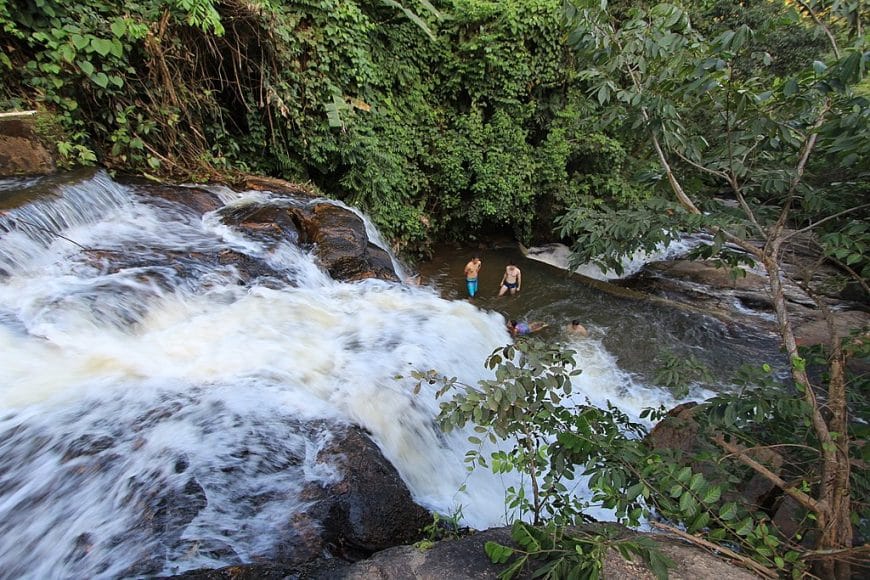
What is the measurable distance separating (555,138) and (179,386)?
888 centimetres

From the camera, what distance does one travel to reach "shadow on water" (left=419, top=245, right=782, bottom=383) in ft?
22.6

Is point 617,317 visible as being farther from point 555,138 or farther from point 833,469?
point 833,469

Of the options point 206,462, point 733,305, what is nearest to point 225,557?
point 206,462

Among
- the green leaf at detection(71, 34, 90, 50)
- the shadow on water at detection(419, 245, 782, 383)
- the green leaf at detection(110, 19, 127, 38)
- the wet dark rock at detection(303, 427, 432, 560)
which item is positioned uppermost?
the green leaf at detection(110, 19, 127, 38)

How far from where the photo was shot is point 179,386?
3375mm

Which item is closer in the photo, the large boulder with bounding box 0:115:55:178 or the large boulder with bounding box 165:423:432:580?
the large boulder with bounding box 165:423:432:580

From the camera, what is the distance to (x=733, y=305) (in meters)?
8.29

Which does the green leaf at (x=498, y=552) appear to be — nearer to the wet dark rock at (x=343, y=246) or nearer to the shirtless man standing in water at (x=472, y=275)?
the wet dark rock at (x=343, y=246)

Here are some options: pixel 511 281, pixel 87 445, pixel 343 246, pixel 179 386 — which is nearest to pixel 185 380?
pixel 179 386

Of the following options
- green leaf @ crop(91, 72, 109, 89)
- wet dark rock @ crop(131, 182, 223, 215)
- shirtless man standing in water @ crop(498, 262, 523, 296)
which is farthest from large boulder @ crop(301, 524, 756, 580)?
shirtless man standing in water @ crop(498, 262, 523, 296)

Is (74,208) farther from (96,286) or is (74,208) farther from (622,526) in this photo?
(622,526)

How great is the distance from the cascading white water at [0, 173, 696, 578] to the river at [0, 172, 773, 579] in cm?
1

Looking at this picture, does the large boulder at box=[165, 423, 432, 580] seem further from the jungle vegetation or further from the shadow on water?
the shadow on water

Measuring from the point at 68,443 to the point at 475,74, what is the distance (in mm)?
9188
